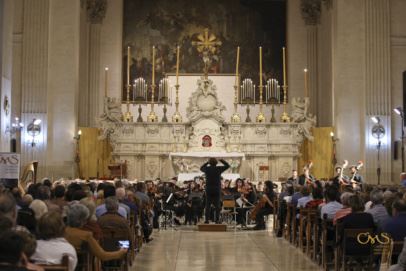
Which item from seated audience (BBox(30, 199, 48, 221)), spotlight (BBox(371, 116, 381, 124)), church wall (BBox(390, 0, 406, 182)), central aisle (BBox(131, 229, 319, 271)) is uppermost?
church wall (BBox(390, 0, 406, 182))

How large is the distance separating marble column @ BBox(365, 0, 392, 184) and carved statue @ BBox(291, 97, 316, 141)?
10.1ft

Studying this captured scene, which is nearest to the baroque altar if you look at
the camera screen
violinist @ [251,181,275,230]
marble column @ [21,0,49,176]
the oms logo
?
marble column @ [21,0,49,176]

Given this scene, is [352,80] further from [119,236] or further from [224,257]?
[119,236]

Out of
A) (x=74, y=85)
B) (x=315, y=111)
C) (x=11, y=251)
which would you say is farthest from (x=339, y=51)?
(x=11, y=251)

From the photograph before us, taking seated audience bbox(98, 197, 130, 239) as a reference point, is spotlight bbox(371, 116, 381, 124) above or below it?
above

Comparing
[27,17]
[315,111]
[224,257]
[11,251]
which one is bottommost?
[224,257]

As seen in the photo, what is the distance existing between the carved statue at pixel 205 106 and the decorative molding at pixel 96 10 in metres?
9.15

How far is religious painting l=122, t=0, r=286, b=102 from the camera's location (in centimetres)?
3875

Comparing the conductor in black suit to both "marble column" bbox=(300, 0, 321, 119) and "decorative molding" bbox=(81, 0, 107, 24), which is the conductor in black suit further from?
"decorative molding" bbox=(81, 0, 107, 24)

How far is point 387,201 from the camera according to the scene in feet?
35.9

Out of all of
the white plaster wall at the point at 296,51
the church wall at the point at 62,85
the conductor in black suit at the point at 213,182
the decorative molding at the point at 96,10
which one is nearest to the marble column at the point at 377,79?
the white plaster wall at the point at 296,51

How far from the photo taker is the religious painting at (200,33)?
127ft

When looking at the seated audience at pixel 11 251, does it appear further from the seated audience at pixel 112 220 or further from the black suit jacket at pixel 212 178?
the black suit jacket at pixel 212 178

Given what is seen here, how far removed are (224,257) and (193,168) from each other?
16522 mm
